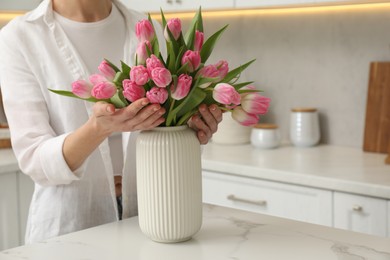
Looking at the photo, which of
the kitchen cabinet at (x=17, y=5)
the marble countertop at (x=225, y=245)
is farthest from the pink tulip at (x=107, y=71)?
the kitchen cabinet at (x=17, y=5)

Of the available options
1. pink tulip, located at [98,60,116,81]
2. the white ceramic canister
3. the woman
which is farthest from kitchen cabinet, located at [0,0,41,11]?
pink tulip, located at [98,60,116,81]

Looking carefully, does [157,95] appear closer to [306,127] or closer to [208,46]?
[208,46]

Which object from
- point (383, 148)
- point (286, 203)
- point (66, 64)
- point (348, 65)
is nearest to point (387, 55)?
point (348, 65)

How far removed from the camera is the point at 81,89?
1.28 meters

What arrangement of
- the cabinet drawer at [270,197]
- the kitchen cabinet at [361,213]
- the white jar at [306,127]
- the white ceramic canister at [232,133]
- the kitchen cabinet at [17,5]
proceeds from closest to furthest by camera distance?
1. the kitchen cabinet at [361,213]
2. the cabinet drawer at [270,197]
3. the white jar at [306,127]
4. the white ceramic canister at [232,133]
5. the kitchen cabinet at [17,5]

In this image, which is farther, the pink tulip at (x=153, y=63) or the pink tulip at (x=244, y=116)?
the pink tulip at (x=244, y=116)

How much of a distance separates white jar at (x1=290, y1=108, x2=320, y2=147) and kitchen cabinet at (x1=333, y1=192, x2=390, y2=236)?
0.65 meters

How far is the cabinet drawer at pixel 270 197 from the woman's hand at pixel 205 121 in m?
1.06

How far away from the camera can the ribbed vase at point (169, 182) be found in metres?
1.33

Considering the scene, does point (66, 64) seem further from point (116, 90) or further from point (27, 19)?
point (116, 90)

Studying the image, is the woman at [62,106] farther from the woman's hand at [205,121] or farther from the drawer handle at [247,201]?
the drawer handle at [247,201]

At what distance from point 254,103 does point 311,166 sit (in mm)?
1263

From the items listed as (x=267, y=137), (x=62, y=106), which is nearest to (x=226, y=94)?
(x=62, y=106)

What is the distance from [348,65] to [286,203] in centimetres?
79
